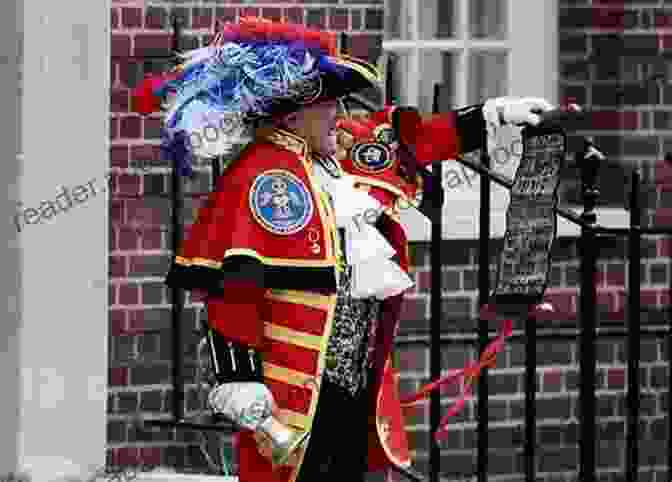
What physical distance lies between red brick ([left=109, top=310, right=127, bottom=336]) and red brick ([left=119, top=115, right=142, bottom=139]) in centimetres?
59

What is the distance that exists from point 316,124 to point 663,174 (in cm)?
311

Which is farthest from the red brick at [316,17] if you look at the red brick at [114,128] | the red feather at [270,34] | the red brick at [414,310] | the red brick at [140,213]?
the red feather at [270,34]

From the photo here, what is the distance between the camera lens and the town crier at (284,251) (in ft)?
15.2

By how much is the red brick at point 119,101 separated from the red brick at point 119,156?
12 cm

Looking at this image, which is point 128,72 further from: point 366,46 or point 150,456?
point 150,456

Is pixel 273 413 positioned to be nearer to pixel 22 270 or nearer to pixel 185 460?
pixel 22 270

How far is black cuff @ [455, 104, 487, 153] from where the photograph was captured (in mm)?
5039

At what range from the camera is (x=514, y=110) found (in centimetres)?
497

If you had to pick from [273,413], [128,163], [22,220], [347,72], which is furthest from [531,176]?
[128,163]

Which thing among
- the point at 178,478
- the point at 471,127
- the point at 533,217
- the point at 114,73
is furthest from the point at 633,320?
the point at 114,73

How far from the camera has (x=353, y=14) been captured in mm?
7195

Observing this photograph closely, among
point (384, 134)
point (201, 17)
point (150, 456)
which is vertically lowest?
point (150, 456)

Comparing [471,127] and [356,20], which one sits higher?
[356,20]

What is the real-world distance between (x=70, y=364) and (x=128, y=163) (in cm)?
129
